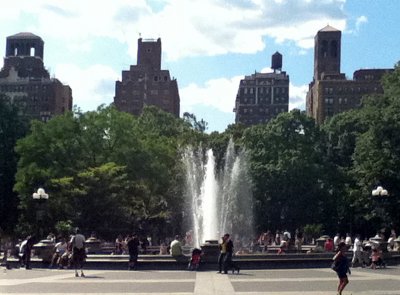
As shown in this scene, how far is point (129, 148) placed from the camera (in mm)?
64500

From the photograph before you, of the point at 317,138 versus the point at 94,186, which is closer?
the point at 94,186

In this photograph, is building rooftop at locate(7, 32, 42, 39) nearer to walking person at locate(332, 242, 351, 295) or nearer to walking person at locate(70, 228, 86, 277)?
walking person at locate(70, 228, 86, 277)

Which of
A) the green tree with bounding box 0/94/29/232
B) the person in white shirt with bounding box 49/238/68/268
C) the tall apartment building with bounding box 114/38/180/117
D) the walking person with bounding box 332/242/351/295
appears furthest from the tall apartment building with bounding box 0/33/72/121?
the walking person with bounding box 332/242/351/295

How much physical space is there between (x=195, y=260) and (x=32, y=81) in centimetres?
13382

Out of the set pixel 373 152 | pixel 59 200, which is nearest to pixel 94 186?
pixel 59 200

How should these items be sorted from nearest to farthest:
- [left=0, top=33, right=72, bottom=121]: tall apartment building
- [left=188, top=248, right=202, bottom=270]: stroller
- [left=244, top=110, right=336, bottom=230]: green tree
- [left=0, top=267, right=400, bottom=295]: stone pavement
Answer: [left=0, top=267, right=400, bottom=295]: stone pavement → [left=188, top=248, right=202, bottom=270]: stroller → [left=244, top=110, right=336, bottom=230]: green tree → [left=0, top=33, right=72, bottom=121]: tall apartment building

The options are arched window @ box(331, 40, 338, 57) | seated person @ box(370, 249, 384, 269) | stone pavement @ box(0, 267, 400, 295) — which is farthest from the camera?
arched window @ box(331, 40, 338, 57)

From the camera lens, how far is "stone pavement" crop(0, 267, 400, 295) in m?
22.7

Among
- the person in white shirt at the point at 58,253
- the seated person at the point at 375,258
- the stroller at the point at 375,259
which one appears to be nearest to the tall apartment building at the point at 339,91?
the stroller at the point at 375,259

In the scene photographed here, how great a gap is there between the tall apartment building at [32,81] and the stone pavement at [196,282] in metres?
121

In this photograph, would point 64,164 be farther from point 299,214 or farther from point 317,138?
point 317,138

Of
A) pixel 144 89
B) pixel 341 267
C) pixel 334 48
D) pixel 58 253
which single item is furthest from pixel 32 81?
pixel 341 267

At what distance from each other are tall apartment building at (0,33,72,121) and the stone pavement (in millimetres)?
120965

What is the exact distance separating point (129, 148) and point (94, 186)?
9198mm
